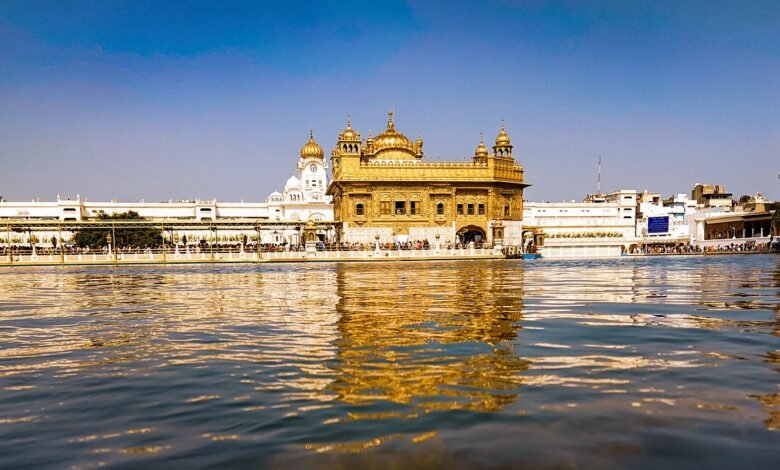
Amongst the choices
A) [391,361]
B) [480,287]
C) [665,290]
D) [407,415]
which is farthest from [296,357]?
Answer: [665,290]

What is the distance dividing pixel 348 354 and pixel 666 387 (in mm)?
3246

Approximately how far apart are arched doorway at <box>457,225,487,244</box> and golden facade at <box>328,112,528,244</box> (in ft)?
0.32

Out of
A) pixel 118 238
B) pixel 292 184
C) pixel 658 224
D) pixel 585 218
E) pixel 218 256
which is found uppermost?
pixel 292 184

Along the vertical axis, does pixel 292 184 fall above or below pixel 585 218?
above

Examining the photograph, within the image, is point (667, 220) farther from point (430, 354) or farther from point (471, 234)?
point (430, 354)

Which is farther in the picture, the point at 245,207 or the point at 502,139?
the point at 245,207

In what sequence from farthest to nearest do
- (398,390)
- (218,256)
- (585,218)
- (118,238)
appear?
1. (585,218)
2. (118,238)
3. (218,256)
4. (398,390)

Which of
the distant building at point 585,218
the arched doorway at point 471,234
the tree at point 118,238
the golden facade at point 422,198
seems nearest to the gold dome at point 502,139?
the golden facade at point 422,198

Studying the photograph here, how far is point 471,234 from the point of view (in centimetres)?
5147

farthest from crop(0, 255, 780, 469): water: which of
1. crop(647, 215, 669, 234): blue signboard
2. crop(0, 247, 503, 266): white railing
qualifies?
crop(647, 215, 669, 234): blue signboard

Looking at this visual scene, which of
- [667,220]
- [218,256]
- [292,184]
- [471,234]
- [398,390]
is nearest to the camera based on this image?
[398,390]

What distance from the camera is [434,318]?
865cm

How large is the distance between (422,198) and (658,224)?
169 feet

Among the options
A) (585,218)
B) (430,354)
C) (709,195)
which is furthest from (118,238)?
(709,195)
